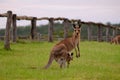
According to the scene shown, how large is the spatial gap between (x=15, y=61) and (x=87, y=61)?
2783 mm

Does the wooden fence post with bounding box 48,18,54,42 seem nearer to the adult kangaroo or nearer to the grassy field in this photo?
the grassy field

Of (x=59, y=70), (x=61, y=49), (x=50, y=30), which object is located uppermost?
(x=61, y=49)

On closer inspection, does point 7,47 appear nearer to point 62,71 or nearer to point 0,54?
point 0,54

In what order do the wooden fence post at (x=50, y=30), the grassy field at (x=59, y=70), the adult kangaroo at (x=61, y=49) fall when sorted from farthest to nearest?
1. the wooden fence post at (x=50, y=30)
2. the adult kangaroo at (x=61, y=49)
3. the grassy field at (x=59, y=70)

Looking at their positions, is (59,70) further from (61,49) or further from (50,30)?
(50,30)

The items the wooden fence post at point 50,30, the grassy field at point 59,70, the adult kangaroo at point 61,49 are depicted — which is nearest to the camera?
the grassy field at point 59,70

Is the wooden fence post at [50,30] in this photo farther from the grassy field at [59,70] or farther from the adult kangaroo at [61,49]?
the adult kangaroo at [61,49]

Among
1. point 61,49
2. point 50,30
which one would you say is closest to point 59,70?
point 61,49

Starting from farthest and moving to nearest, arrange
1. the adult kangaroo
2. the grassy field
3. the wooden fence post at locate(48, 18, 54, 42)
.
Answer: the wooden fence post at locate(48, 18, 54, 42) < the adult kangaroo < the grassy field

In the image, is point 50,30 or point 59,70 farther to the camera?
point 50,30

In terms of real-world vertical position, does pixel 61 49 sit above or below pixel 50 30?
above

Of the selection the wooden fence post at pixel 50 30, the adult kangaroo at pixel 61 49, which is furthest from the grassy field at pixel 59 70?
the wooden fence post at pixel 50 30

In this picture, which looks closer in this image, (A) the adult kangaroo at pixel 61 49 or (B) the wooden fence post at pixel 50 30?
(A) the adult kangaroo at pixel 61 49

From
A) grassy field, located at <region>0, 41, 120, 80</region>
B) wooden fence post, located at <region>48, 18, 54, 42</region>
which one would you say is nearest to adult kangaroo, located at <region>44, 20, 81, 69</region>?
grassy field, located at <region>0, 41, 120, 80</region>
